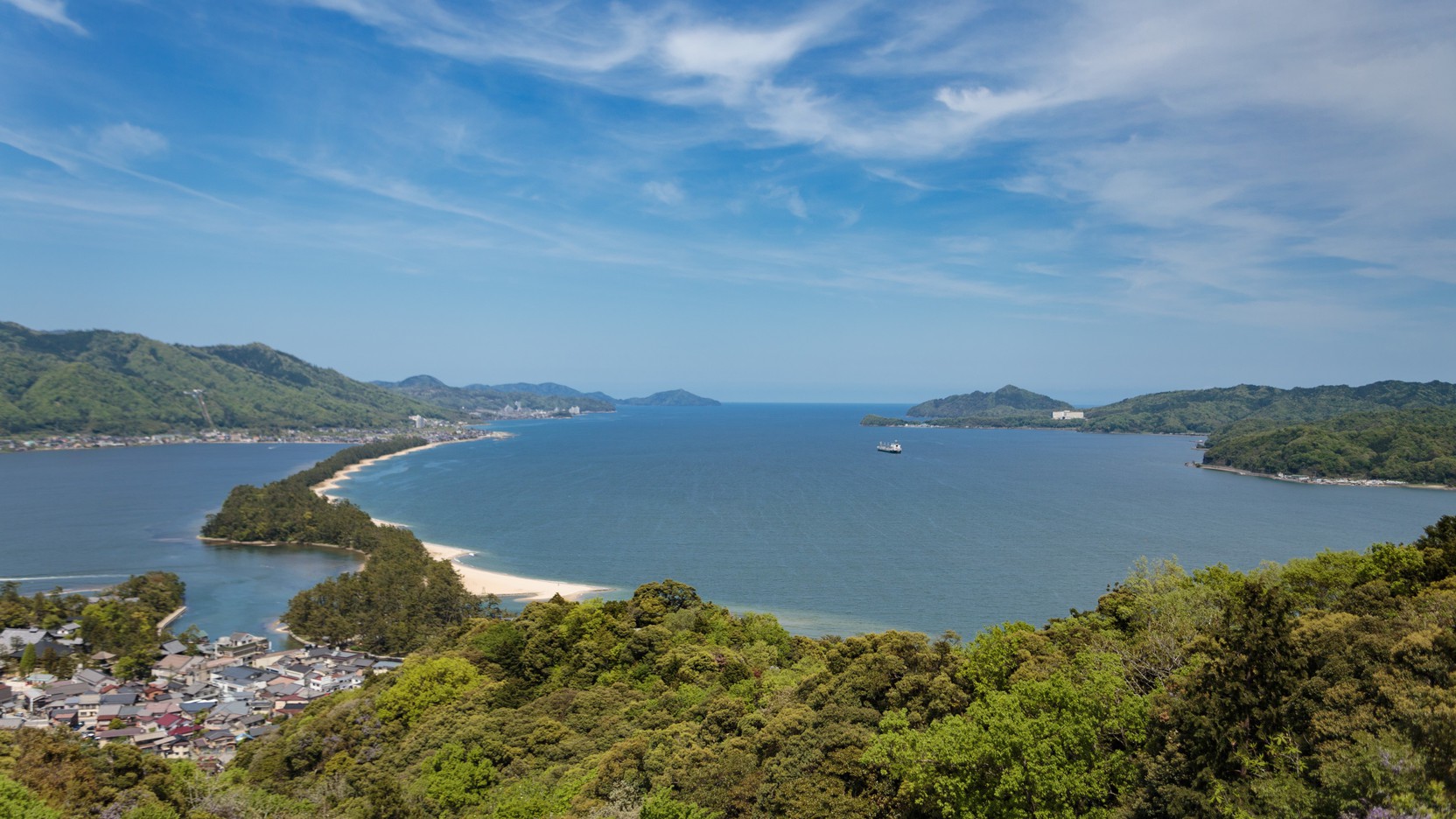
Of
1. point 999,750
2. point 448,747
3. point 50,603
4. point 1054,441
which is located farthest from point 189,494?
point 1054,441

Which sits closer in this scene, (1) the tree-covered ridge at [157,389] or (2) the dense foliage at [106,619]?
(2) the dense foliage at [106,619]

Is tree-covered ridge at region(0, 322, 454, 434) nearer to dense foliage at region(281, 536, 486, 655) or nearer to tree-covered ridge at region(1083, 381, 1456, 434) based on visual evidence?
dense foliage at region(281, 536, 486, 655)

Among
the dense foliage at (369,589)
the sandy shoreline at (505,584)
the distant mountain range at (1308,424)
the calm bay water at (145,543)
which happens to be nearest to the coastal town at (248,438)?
the calm bay water at (145,543)

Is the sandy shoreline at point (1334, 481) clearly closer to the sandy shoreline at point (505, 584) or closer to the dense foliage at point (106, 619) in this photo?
the sandy shoreline at point (505, 584)

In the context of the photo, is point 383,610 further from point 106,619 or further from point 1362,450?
point 1362,450

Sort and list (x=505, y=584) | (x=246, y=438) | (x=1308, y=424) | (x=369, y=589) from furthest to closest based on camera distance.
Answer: (x=246, y=438), (x=1308, y=424), (x=505, y=584), (x=369, y=589)

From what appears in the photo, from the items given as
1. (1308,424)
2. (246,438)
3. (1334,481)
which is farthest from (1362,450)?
(246,438)
